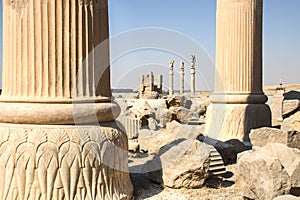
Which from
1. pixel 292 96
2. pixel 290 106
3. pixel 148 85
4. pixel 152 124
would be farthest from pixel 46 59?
pixel 148 85

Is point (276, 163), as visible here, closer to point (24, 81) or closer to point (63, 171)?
point (63, 171)

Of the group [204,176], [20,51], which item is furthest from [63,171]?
[204,176]

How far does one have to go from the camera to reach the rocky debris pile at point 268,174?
12.8 feet

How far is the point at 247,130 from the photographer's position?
7.97m

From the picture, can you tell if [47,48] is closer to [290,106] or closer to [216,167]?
[216,167]

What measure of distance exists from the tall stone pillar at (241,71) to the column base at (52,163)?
16.3 feet

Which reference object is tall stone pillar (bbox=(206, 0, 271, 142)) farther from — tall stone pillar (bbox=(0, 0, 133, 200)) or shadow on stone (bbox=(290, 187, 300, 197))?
tall stone pillar (bbox=(0, 0, 133, 200))

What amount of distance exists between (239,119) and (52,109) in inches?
214

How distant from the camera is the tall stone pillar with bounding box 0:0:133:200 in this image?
11.3 ft

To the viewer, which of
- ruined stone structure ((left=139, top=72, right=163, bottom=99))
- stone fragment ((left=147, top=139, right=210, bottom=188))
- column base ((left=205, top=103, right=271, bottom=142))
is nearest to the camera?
stone fragment ((left=147, top=139, right=210, bottom=188))

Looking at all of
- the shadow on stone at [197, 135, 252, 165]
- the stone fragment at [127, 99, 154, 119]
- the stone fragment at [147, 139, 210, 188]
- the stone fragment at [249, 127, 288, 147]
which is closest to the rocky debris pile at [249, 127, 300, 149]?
the stone fragment at [249, 127, 288, 147]

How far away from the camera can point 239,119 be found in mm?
7926

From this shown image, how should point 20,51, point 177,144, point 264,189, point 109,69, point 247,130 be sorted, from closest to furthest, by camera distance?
1. point 20,51
2. point 264,189
3. point 109,69
4. point 177,144
5. point 247,130

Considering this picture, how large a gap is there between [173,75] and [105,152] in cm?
3446
